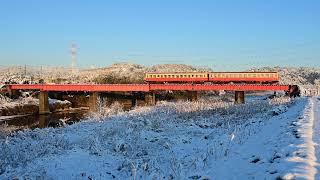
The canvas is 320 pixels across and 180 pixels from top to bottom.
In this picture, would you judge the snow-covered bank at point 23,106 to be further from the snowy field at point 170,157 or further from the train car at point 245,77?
the snowy field at point 170,157

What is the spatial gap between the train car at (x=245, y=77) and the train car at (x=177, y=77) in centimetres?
164

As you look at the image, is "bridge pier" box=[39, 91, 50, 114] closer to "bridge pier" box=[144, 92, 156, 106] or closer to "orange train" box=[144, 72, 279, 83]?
"bridge pier" box=[144, 92, 156, 106]

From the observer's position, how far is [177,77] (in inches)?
2926

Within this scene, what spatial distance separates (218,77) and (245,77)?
4711mm

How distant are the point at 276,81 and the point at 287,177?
63.3 m

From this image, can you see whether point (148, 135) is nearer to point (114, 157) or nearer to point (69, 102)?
point (114, 157)

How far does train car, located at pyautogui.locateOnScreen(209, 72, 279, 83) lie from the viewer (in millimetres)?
67625

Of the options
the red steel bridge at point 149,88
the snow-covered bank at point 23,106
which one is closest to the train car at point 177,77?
the red steel bridge at point 149,88

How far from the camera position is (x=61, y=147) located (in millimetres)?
18141

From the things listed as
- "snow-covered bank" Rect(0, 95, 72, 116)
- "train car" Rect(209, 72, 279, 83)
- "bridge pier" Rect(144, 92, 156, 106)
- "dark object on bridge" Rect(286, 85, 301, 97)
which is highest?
"train car" Rect(209, 72, 279, 83)

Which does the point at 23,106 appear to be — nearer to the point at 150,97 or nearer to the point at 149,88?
the point at 150,97

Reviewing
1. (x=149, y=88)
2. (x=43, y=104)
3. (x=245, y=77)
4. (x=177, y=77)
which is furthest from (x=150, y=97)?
(x=43, y=104)

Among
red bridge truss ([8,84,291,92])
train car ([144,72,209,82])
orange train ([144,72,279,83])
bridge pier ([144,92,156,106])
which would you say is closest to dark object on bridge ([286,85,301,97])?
red bridge truss ([8,84,291,92])

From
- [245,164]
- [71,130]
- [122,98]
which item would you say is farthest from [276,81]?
[245,164]
